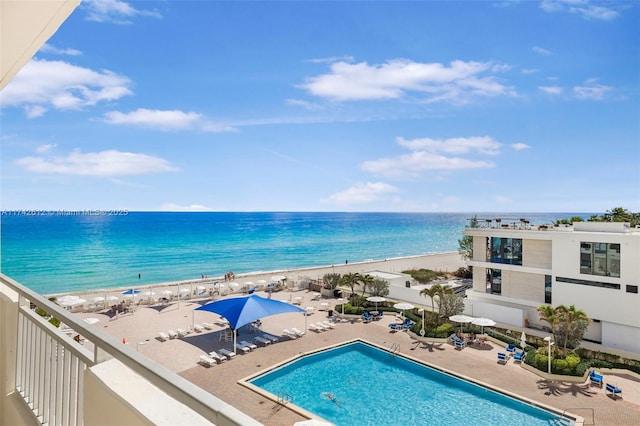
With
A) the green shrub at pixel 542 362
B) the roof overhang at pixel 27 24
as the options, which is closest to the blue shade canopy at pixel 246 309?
the green shrub at pixel 542 362

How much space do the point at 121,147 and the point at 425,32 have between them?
81.7 meters

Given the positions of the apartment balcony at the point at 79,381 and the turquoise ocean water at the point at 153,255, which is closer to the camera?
the apartment balcony at the point at 79,381

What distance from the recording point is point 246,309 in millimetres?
14953

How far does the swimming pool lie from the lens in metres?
9.73

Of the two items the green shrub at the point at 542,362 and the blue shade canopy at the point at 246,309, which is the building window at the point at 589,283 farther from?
the blue shade canopy at the point at 246,309

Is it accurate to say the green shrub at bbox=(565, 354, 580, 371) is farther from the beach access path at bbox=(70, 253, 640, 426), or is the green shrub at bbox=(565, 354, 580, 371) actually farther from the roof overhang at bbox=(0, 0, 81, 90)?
the roof overhang at bbox=(0, 0, 81, 90)

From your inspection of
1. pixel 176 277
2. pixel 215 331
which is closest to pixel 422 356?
pixel 215 331

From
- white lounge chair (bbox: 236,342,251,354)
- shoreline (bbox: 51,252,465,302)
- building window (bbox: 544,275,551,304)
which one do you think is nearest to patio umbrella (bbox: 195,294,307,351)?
white lounge chair (bbox: 236,342,251,354)

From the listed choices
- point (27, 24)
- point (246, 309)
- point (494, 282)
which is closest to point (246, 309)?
point (246, 309)

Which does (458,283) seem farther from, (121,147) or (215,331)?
(121,147)

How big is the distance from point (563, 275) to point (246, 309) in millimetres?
13569

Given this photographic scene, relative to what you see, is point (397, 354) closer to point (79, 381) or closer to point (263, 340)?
point (263, 340)

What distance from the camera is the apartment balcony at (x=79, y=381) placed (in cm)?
99

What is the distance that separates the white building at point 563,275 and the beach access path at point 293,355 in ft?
10.6
